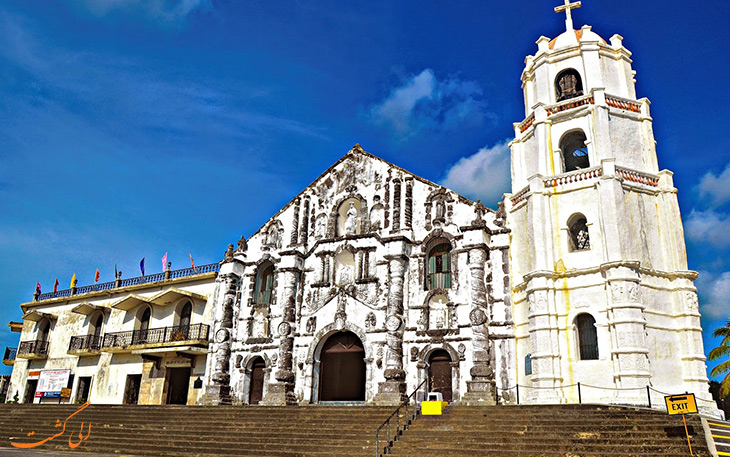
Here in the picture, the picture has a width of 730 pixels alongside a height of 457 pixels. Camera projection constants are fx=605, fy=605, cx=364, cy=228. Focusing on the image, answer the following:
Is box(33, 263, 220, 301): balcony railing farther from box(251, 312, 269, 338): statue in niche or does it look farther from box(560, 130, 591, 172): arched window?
box(560, 130, 591, 172): arched window

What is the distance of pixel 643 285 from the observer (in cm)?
2034

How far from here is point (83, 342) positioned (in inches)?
1351

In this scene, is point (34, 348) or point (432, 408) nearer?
point (432, 408)

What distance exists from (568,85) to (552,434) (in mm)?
14380

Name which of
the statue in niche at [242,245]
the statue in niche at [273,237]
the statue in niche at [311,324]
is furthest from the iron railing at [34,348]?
the statue in niche at [311,324]

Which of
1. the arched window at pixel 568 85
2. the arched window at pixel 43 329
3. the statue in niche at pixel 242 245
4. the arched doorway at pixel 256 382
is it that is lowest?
the arched doorway at pixel 256 382

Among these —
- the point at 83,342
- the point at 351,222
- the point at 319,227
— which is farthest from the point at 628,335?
the point at 83,342

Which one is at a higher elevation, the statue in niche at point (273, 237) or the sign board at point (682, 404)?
the statue in niche at point (273, 237)

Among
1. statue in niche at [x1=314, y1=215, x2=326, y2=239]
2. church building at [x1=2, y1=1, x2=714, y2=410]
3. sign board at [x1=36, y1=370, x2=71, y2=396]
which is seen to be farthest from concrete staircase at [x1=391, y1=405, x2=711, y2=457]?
sign board at [x1=36, y1=370, x2=71, y2=396]

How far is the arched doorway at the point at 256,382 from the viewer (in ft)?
90.2

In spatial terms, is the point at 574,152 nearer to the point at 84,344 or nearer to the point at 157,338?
the point at 157,338

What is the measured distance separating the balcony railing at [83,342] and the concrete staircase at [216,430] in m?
7.00

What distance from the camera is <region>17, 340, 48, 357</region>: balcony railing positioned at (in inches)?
1433

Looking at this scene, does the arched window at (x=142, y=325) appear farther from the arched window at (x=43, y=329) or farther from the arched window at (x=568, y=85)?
the arched window at (x=568, y=85)
